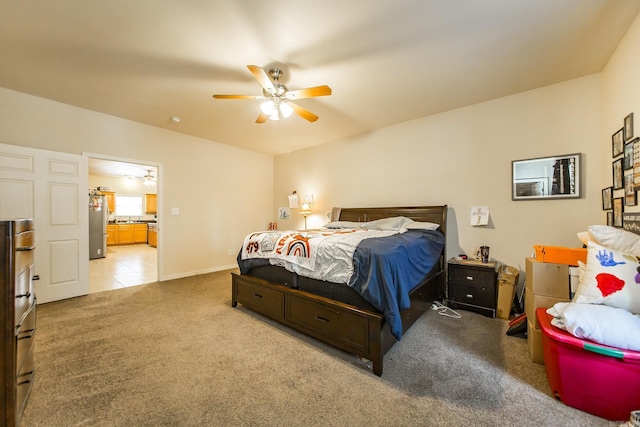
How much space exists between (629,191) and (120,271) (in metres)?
7.45

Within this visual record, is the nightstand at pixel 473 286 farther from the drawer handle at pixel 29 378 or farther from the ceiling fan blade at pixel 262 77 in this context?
the drawer handle at pixel 29 378

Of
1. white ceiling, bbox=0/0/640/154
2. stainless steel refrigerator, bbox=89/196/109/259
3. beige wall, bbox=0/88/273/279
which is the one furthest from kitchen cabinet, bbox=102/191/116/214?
white ceiling, bbox=0/0/640/154

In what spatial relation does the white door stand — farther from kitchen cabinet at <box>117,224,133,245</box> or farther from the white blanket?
kitchen cabinet at <box>117,224,133,245</box>

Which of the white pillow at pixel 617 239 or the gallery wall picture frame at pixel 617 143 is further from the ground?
the gallery wall picture frame at pixel 617 143

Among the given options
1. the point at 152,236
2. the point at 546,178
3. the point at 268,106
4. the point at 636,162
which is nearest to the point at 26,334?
the point at 268,106

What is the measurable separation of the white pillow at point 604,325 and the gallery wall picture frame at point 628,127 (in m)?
1.56

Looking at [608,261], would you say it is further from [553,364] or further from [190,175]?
[190,175]

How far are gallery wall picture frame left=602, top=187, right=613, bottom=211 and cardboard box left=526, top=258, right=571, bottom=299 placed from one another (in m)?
1.08

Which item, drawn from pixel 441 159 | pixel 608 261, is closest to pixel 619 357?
pixel 608 261

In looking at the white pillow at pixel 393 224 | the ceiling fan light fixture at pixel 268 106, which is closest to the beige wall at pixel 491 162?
the white pillow at pixel 393 224

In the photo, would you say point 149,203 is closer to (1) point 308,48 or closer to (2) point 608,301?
(1) point 308,48

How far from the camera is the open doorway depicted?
629 centimetres

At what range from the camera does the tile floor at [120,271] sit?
4.08m

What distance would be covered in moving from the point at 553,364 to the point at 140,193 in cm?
1196
